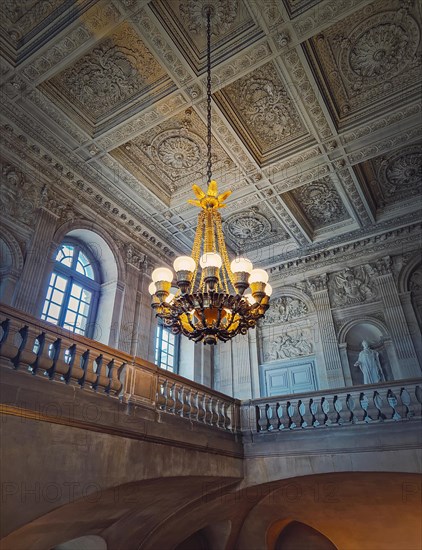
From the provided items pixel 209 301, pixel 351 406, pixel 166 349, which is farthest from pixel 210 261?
pixel 166 349

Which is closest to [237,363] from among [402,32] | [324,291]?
[324,291]

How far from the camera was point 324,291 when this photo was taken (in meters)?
9.67

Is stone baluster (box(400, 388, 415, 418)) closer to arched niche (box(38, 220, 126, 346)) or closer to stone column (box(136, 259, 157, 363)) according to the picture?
stone column (box(136, 259, 157, 363))

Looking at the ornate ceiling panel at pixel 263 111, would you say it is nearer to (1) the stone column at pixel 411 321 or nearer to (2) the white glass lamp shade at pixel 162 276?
(2) the white glass lamp shade at pixel 162 276

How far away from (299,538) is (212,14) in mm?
9959

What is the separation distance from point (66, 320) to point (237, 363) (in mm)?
4300

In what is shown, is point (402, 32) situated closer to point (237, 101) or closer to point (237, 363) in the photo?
point (237, 101)

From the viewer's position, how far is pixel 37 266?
22.2 ft

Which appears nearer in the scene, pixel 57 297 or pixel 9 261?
pixel 9 261

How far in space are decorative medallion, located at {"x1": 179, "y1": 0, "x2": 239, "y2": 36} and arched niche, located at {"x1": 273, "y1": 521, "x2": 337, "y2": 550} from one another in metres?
9.43

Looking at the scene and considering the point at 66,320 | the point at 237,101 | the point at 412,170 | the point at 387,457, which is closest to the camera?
the point at 387,457

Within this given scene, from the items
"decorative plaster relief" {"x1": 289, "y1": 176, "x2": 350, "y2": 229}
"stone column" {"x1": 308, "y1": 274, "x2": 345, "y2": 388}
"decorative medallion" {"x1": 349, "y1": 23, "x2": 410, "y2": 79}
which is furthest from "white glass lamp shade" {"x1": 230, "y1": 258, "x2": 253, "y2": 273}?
"stone column" {"x1": 308, "y1": 274, "x2": 345, "y2": 388}

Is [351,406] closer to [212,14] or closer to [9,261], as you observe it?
[9,261]

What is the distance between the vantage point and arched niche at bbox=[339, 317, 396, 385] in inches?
330
